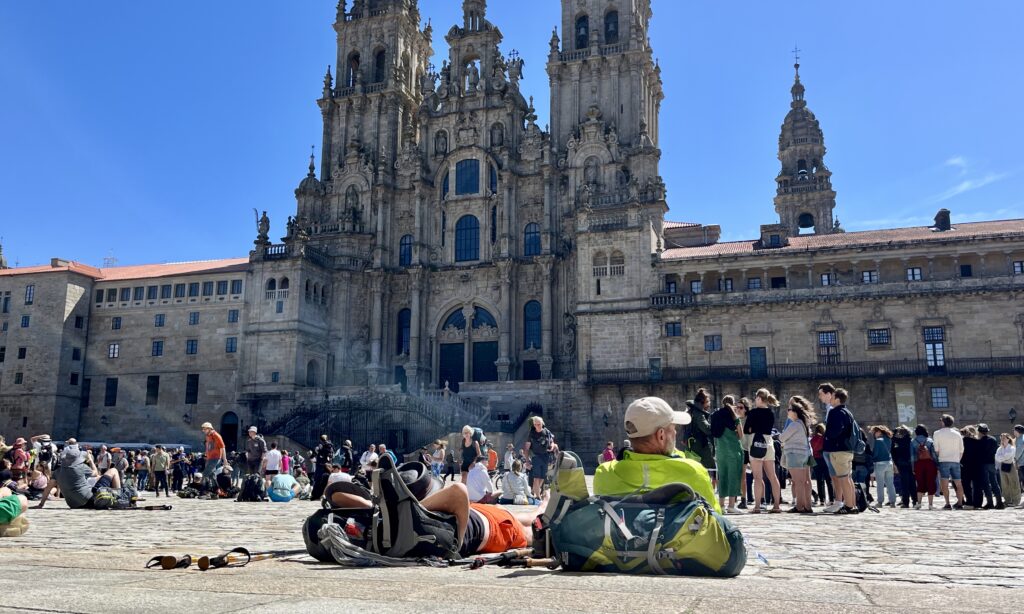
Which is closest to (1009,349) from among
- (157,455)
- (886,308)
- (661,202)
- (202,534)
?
(886,308)

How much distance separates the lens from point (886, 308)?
127 ft

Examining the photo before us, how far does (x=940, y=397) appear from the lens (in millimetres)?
37062

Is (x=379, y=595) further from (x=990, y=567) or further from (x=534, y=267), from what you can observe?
(x=534, y=267)

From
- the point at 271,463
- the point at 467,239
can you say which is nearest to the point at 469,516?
the point at 271,463

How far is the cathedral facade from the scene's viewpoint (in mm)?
38500

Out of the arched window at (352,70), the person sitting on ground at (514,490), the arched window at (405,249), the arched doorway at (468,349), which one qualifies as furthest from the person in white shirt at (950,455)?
the arched window at (352,70)

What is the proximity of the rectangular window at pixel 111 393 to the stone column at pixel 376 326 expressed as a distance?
49.2ft

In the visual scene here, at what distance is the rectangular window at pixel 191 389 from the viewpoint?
46.7m

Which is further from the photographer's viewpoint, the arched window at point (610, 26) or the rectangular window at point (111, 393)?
the arched window at point (610, 26)

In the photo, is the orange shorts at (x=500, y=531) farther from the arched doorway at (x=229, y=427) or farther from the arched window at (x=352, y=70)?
the arched window at (x=352, y=70)

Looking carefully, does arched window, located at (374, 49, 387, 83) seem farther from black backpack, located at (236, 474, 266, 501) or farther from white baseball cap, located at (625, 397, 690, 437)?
white baseball cap, located at (625, 397, 690, 437)

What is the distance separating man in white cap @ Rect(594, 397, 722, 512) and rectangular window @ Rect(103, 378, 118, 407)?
4871cm

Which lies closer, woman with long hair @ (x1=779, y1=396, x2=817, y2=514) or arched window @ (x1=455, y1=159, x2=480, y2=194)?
woman with long hair @ (x1=779, y1=396, x2=817, y2=514)

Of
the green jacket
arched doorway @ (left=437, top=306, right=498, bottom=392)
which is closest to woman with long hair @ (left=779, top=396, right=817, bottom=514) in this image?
the green jacket
